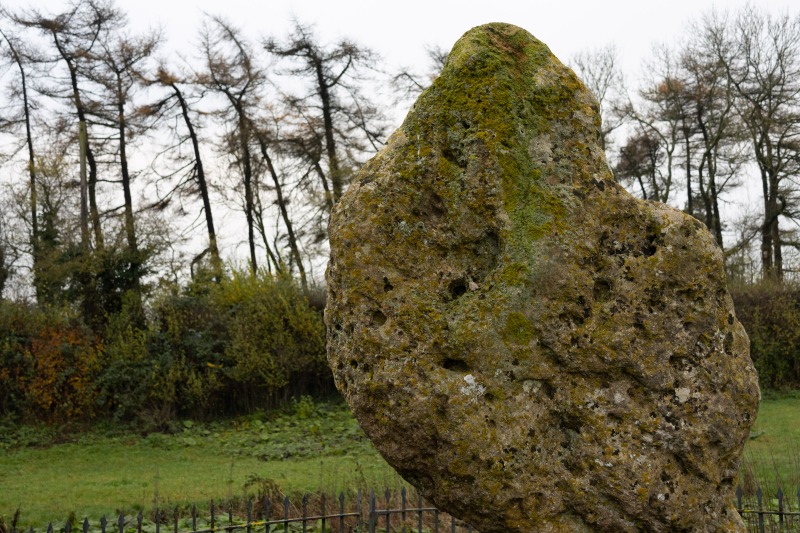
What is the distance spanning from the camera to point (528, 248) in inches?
158

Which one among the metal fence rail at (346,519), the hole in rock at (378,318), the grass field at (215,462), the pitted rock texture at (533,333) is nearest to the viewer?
the pitted rock texture at (533,333)

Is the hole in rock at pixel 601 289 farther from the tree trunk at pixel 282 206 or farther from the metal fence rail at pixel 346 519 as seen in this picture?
the tree trunk at pixel 282 206

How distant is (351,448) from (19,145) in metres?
16.7

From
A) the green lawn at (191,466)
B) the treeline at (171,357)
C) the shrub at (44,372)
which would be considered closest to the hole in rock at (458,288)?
the green lawn at (191,466)

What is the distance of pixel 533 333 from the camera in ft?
13.0

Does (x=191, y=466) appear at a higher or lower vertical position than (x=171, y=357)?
lower

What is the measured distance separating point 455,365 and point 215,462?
10748 mm

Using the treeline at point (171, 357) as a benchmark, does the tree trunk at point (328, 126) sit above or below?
above

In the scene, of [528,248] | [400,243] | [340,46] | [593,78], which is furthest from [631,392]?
[593,78]

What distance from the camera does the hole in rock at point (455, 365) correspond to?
397 cm

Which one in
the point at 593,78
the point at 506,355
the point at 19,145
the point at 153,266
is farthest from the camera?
the point at 593,78

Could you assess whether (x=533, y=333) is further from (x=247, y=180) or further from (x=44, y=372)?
(x=247, y=180)

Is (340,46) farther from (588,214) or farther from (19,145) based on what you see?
(588,214)

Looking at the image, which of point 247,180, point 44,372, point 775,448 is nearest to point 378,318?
point 775,448
